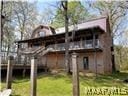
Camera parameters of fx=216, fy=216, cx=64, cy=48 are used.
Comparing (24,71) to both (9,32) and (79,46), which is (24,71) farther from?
(9,32)

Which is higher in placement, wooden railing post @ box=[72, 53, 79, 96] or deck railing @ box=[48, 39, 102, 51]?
deck railing @ box=[48, 39, 102, 51]

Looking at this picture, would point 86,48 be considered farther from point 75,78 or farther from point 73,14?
point 75,78

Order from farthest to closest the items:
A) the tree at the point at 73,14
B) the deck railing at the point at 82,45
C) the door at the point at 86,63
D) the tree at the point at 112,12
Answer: the tree at the point at 112,12
the tree at the point at 73,14
the door at the point at 86,63
the deck railing at the point at 82,45

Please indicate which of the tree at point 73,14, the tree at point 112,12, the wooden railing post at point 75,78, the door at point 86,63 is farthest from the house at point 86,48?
the wooden railing post at point 75,78

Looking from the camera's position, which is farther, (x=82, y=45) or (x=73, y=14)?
(x=73, y=14)

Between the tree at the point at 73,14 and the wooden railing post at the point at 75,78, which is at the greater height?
the tree at the point at 73,14

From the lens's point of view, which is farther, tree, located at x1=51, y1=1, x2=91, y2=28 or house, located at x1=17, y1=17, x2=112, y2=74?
tree, located at x1=51, y1=1, x2=91, y2=28

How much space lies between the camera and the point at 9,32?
40.1 metres

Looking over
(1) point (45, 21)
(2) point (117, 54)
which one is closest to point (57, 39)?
(1) point (45, 21)

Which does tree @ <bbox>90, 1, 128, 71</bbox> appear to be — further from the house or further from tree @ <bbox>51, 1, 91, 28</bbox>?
the house

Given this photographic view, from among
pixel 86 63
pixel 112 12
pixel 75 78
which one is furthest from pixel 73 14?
pixel 75 78

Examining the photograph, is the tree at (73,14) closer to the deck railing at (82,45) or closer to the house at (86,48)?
the house at (86,48)

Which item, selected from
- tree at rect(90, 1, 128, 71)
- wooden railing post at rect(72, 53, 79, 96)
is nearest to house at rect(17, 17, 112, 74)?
tree at rect(90, 1, 128, 71)

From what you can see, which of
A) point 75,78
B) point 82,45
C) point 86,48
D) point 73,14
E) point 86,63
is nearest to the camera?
point 75,78
